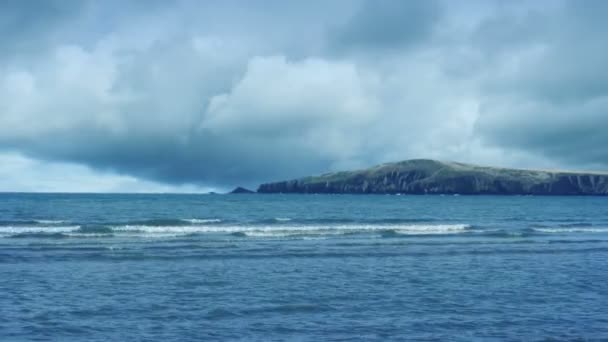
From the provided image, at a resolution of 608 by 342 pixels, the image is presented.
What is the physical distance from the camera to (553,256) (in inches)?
1366

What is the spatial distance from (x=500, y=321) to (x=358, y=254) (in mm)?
16764

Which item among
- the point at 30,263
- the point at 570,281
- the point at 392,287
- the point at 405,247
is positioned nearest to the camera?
the point at 392,287

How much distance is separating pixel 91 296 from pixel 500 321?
1301 centimetres

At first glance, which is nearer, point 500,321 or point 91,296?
point 500,321

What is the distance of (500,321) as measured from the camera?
1806cm

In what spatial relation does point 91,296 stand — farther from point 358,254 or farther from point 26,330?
point 358,254

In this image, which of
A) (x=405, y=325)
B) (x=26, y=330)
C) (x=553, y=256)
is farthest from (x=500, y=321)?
(x=553, y=256)

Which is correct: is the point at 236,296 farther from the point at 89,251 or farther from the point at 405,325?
the point at 89,251

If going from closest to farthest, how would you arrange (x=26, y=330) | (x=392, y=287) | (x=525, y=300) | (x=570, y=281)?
(x=26, y=330) → (x=525, y=300) → (x=392, y=287) → (x=570, y=281)

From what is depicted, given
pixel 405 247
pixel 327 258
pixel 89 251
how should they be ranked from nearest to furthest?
1. pixel 327 258
2. pixel 89 251
3. pixel 405 247

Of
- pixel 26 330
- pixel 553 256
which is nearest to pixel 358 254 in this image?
pixel 553 256

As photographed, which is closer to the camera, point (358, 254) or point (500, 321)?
point (500, 321)

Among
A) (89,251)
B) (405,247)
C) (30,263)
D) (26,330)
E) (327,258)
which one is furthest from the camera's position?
(405,247)

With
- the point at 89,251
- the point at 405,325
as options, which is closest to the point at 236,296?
the point at 405,325
